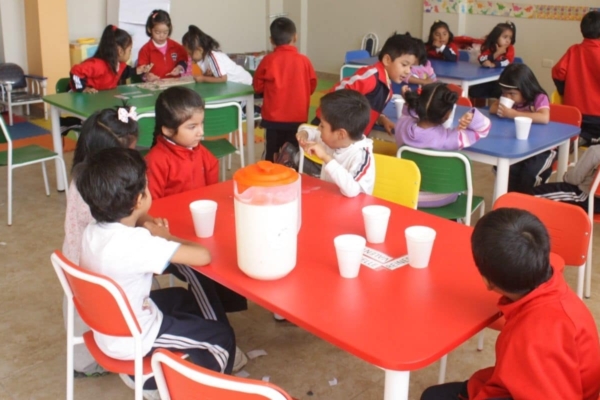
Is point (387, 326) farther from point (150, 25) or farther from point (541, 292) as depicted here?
point (150, 25)

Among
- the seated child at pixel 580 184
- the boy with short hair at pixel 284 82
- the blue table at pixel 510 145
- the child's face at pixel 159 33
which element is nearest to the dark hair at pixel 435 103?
the blue table at pixel 510 145

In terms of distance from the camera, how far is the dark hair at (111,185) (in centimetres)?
180

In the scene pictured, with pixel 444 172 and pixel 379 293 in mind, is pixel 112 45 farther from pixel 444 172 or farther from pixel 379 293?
pixel 379 293

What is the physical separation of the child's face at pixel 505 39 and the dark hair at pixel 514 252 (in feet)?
15.3

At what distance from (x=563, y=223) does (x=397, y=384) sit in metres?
1.08

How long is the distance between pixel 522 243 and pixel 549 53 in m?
5.59

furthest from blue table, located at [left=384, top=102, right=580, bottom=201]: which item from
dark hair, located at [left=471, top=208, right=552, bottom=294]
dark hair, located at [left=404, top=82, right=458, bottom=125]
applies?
dark hair, located at [left=471, top=208, right=552, bottom=294]

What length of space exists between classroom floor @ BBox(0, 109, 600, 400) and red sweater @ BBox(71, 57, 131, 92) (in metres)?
1.36

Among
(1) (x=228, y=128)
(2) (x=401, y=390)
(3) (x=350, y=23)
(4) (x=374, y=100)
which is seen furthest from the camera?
(3) (x=350, y=23)

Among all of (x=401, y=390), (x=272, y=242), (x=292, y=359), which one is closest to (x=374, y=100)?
(x=292, y=359)

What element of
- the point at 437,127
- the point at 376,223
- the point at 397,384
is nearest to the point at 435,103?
the point at 437,127

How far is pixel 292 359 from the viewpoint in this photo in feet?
8.59

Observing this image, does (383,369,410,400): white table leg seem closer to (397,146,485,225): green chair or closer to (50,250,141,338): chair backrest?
(50,250,141,338): chair backrest

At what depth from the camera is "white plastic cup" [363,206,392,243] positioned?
6.24 feet
